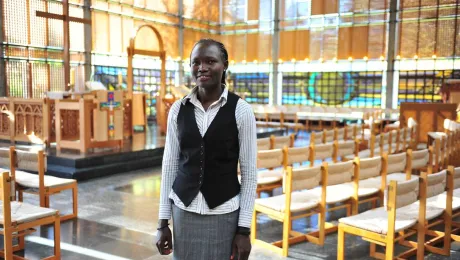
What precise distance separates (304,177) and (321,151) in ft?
6.16

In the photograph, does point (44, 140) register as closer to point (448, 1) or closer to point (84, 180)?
point (84, 180)

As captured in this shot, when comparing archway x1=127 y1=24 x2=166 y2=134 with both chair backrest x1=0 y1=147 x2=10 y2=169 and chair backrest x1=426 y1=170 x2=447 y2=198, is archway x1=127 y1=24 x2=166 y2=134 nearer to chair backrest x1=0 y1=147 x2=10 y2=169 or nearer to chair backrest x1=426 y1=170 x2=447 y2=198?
chair backrest x1=0 y1=147 x2=10 y2=169

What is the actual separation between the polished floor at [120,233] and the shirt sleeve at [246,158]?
2.18 meters

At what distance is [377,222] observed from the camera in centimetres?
347

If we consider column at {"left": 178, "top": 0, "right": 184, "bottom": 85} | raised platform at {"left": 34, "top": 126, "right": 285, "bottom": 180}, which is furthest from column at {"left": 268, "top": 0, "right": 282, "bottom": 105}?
raised platform at {"left": 34, "top": 126, "right": 285, "bottom": 180}

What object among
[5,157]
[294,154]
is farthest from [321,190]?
[5,157]

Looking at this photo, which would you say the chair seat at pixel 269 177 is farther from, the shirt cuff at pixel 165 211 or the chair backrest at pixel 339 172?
the shirt cuff at pixel 165 211

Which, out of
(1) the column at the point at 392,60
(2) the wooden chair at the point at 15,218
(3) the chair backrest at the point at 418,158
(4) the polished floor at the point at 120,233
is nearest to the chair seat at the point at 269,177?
(4) the polished floor at the point at 120,233

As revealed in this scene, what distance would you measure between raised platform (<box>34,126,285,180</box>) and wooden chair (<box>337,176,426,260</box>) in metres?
4.96

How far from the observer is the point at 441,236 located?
13.9 ft

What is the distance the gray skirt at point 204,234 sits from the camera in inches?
72.6

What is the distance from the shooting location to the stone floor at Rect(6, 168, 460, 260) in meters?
3.96

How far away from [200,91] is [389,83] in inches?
697

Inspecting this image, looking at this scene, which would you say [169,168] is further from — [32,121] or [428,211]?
[32,121]
